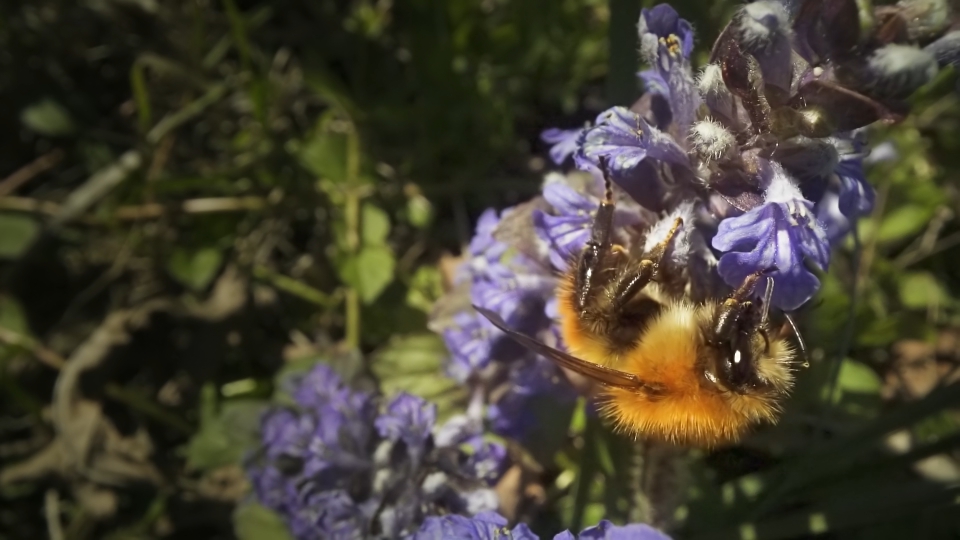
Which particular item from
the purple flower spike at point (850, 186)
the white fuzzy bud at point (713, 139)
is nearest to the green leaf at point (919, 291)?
the purple flower spike at point (850, 186)

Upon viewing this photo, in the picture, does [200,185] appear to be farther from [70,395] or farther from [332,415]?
[332,415]

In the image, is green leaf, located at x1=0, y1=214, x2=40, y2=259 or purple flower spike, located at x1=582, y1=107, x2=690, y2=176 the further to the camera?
green leaf, located at x1=0, y1=214, x2=40, y2=259

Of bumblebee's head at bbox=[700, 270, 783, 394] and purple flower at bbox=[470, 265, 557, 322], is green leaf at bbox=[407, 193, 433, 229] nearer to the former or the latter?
purple flower at bbox=[470, 265, 557, 322]

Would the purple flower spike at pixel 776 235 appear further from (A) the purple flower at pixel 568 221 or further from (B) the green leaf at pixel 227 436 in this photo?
(B) the green leaf at pixel 227 436

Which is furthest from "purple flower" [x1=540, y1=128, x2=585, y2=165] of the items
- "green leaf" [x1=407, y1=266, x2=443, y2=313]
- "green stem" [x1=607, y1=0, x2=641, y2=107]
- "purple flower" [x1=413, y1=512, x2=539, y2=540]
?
"green leaf" [x1=407, y1=266, x2=443, y2=313]

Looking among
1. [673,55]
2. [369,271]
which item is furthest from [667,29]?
[369,271]
